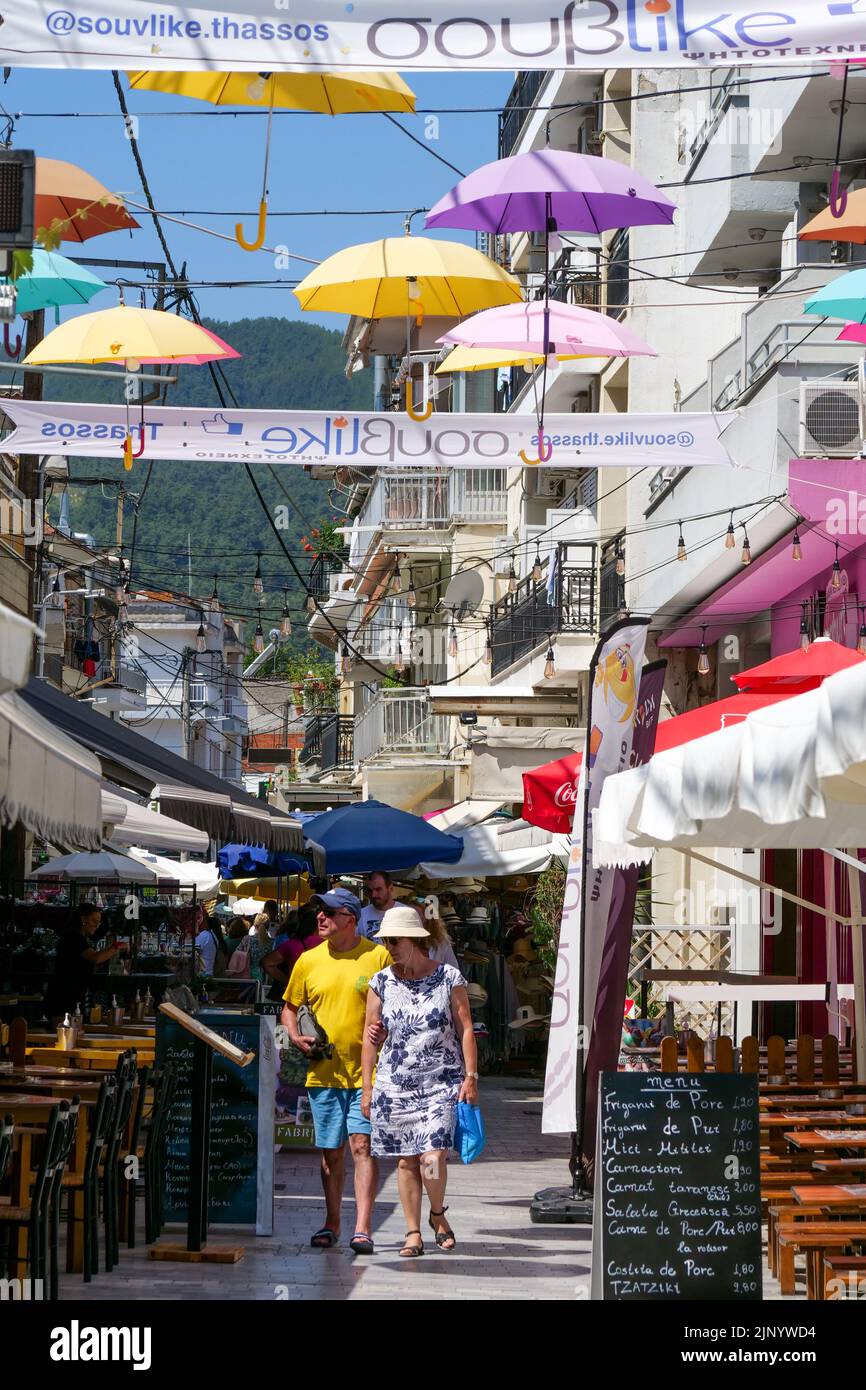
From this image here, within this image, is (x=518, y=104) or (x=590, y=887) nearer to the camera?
(x=590, y=887)

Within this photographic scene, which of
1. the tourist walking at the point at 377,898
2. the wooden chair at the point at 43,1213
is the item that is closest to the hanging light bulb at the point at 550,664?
the tourist walking at the point at 377,898

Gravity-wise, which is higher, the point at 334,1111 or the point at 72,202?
the point at 72,202

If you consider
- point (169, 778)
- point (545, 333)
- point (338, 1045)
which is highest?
point (545, 333)

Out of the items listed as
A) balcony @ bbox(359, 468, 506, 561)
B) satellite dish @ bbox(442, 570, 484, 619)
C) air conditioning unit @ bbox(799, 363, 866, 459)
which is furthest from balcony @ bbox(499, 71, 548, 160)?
air conditioning unit @ bbox(799, 363, 866, 459)

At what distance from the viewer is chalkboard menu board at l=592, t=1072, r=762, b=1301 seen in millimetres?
7387

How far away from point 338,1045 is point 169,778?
6847 millimetres

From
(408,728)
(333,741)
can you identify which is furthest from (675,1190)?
(333,741)

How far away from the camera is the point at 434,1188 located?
33.9ft

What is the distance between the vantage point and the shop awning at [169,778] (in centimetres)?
1622

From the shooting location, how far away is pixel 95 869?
26250 millimetres

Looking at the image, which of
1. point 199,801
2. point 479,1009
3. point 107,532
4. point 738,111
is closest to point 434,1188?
point 199,801

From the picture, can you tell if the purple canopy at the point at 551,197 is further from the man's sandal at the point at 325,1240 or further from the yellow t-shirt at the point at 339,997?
the man's sandal at the point at 325,1240

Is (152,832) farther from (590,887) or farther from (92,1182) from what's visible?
(92,1182)
